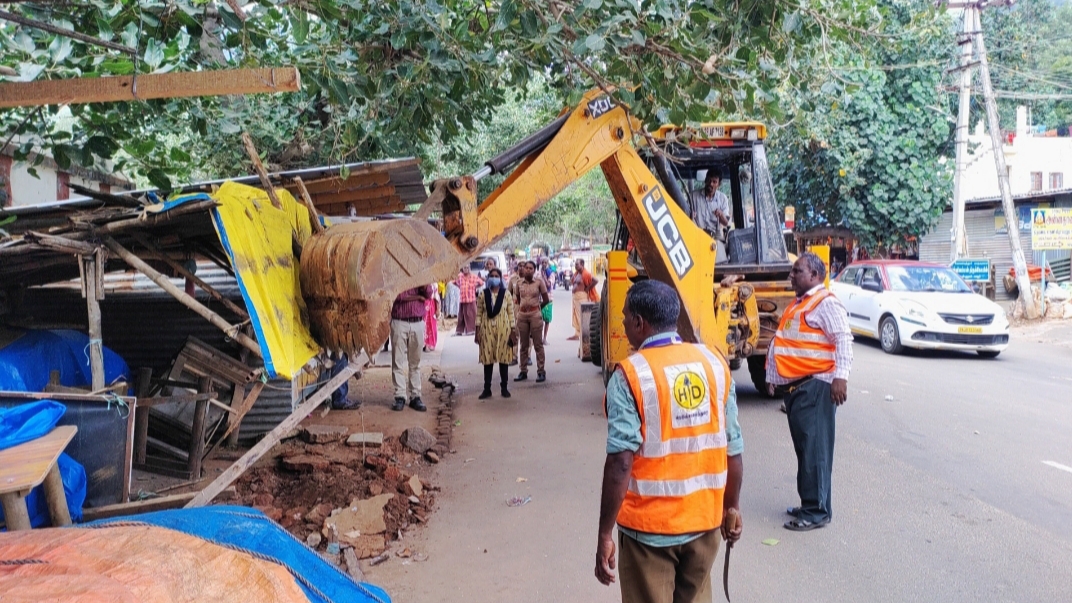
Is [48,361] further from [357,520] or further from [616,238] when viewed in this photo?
[616,238]

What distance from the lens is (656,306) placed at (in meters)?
2.93

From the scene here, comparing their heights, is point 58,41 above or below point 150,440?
above

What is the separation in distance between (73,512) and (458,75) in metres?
3.57

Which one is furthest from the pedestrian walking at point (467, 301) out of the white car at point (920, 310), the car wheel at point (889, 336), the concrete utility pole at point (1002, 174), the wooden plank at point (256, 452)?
the wooden plank at point (256, 452)

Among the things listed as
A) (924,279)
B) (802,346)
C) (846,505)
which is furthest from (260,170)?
(924,279)

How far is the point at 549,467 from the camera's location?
6.74 metres

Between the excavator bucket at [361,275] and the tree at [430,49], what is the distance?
122cm

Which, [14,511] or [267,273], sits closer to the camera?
[14,511]

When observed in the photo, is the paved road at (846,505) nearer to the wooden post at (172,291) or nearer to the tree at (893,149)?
the wooden post at (172,291)

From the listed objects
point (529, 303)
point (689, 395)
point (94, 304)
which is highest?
point (94, 304)

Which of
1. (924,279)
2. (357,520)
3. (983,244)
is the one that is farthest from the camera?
(983,244)

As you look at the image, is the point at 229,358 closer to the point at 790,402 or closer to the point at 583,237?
the point at 790,402

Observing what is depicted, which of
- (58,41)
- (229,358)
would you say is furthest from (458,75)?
(229,358)

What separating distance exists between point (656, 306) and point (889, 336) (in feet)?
40.2
